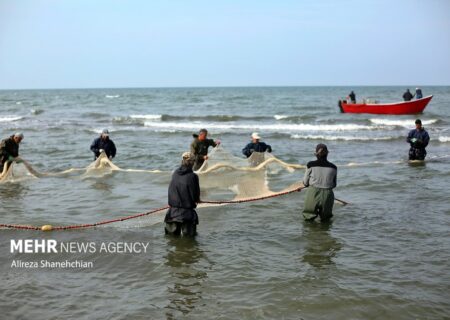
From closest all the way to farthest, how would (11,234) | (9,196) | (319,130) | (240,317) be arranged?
(240,317) → (11,234) → (9,196) → (319,130)

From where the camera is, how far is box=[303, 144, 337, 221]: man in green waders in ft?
22.7

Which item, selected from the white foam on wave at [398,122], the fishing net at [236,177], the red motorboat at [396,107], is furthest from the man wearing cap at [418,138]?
the red motorboat at [396,107]

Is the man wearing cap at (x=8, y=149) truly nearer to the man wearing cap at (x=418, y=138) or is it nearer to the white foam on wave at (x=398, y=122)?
the man wearing cap at (x=418, y=138)

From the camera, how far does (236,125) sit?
2978 centimetres

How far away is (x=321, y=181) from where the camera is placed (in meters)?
6.93

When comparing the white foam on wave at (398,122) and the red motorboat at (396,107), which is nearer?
Answer: the white foam on wave at (398,122)

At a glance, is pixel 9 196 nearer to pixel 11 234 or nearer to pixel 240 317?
pixel 11 234

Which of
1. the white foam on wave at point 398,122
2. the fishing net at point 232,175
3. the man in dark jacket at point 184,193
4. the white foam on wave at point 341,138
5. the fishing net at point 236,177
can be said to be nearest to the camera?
the man in dark jacket at point 184,193

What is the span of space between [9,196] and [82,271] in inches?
182

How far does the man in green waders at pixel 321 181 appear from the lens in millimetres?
6918

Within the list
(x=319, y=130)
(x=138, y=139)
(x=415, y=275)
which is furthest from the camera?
(x=319, y=130)

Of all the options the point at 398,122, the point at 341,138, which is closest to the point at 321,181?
the point at 341,138

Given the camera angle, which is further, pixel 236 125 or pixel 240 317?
pixel 236 125

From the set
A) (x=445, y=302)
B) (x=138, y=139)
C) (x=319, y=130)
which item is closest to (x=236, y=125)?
(x=319, y=130)
